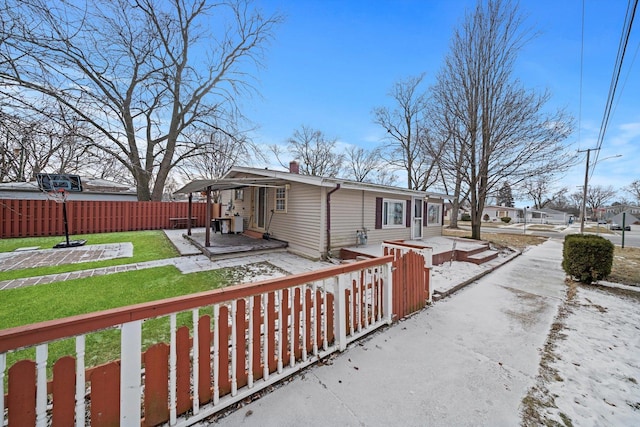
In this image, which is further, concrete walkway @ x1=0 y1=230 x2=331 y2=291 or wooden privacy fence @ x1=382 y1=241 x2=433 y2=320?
concrete walkway @ x1=0 y1=230 x2=331 y2=291

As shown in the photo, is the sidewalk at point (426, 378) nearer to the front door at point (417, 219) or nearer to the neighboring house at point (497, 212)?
the front door at point (417, 219)

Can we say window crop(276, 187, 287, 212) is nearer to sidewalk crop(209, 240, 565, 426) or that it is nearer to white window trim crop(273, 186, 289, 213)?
white window trim crop(273, 186, 289, 213)

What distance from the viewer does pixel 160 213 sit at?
14.6 m

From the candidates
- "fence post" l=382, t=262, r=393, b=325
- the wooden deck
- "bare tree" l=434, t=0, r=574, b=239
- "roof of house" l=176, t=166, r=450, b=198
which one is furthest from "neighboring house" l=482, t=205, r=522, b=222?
"fence post" l=382, t=262, r=393, b=325

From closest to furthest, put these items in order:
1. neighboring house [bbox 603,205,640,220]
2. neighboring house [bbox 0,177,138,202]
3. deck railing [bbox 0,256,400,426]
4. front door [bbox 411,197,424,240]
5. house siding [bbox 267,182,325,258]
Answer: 1. deck railing [bbox 0,256,400,426]
2. house siding [bbox 267,182,325,258]
3. front door [bbox 411,197,424,240]
4. neighboring house [bbox 603,205,640,220]
5. neighboring house [bbox 0,177,138,202]

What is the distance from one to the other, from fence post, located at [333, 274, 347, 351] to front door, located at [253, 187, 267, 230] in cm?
789

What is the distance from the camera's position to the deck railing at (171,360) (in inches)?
49.1

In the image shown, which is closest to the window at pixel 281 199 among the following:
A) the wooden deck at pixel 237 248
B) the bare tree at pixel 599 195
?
the wooden deck at pixel 237 248

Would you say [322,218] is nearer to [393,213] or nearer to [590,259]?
[393,213]

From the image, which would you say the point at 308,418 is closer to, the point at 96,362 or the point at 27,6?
the point at 96,362

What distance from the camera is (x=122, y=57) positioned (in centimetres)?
605

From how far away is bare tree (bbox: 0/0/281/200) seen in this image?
2773mm

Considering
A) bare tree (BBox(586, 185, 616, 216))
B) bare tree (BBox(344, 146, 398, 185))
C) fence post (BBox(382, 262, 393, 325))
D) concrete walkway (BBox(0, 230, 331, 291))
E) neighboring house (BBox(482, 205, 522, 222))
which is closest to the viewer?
fence post (BBox(382, 262, 393, 325))

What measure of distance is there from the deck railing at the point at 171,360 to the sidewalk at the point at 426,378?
19 cm
